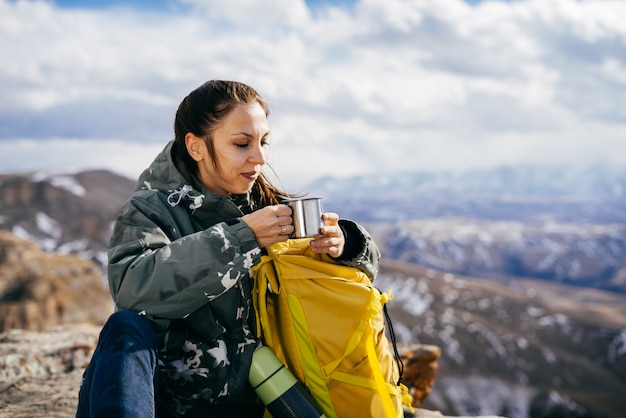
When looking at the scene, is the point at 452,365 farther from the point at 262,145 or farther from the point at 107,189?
the point at 262,145

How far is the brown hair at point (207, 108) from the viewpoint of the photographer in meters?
5.22

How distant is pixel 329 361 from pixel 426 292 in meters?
186

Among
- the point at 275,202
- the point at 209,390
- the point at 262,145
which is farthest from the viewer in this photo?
the point at 275,202

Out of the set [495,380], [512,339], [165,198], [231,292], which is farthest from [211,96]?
[512,339]

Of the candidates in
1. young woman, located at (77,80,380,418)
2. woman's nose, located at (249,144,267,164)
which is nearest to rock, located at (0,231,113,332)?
young woman, located at (77,80,380,418)

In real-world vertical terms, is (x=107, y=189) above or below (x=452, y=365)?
above

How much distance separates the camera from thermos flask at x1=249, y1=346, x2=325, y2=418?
4691 mm

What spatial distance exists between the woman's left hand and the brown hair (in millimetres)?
1327

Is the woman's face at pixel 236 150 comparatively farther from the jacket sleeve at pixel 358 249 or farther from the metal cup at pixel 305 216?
the jacket sleeve at pixel 358 249

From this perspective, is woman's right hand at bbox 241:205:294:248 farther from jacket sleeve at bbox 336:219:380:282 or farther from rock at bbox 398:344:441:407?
rock at bbox 398:344:441:407

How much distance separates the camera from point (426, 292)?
18475 cm

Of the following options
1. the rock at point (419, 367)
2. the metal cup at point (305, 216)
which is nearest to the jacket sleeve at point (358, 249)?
the metal cup at point (305, 216)

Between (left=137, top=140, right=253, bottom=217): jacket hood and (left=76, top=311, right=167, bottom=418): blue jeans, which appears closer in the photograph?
(left=76, top=311, right=167, bottom=418): blue jeans

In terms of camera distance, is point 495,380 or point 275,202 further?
point 495,380
